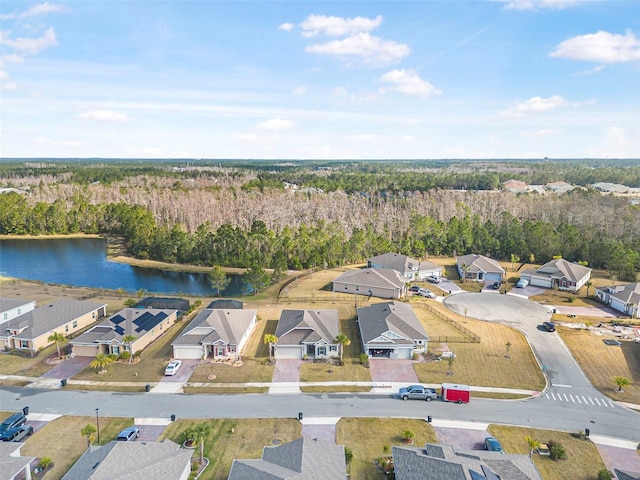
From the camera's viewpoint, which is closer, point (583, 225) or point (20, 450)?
point (20, 450)

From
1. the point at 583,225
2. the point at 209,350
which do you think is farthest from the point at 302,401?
the point at 583,225

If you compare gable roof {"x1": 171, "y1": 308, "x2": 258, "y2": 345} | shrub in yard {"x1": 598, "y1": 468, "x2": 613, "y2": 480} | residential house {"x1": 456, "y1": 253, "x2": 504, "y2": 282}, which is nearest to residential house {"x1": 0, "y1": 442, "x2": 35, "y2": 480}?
gable roof {"x1": 171, "y1": 308, "x2": 258, "y2": 345}

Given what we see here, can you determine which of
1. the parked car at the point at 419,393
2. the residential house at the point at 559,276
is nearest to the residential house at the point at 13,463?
the parked car at the point at 419,393

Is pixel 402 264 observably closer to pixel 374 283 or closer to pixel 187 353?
pixel 374 283

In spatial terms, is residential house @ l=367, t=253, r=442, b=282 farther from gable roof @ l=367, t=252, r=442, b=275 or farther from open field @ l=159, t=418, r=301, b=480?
open field @ l=159, t=418, r=301, b=480

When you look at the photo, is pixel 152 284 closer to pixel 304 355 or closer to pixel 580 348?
pixel 304 355
